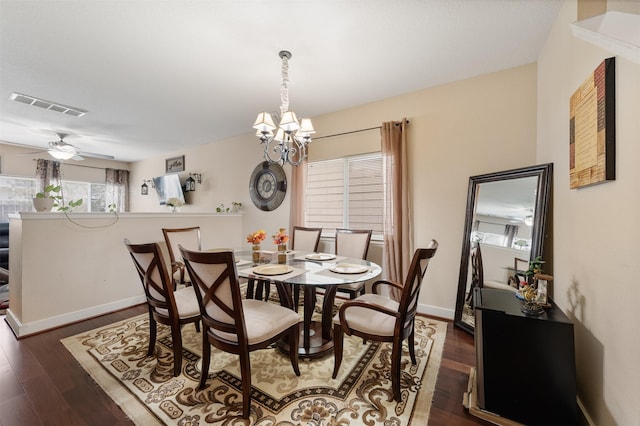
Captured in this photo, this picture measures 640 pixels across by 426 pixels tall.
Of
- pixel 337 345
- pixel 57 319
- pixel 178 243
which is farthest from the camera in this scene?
pixel 178 243

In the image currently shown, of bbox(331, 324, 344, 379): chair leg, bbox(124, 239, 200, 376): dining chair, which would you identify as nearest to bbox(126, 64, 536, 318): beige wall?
bbox(331, 324, 344, 379): chair leg

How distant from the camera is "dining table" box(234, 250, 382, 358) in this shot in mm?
1756

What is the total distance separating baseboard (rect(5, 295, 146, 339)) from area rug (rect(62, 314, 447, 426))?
0.44 m

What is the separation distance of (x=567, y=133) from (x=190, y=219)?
4.36m

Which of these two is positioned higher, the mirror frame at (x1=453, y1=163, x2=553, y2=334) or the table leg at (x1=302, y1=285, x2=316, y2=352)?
the mirror frame at (x1=453, y1=163, x2=553, y2=334)

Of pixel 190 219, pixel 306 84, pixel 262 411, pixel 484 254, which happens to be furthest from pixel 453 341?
pixel 190 219

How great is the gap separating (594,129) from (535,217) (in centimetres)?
93

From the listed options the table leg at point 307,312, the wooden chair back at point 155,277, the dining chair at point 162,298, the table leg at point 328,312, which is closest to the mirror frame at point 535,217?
the table leg at point 328,312

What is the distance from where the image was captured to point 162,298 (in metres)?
1.89

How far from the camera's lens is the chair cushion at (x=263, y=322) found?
1531 millimetres

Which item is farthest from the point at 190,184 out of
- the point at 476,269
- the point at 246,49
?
the point at 476,269

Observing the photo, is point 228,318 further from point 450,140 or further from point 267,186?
point 267,186

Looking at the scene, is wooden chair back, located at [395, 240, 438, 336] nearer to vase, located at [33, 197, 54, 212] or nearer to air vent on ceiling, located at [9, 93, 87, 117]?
vase, located at [33, 197, 54, 212]

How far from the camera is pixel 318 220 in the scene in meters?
3.85
